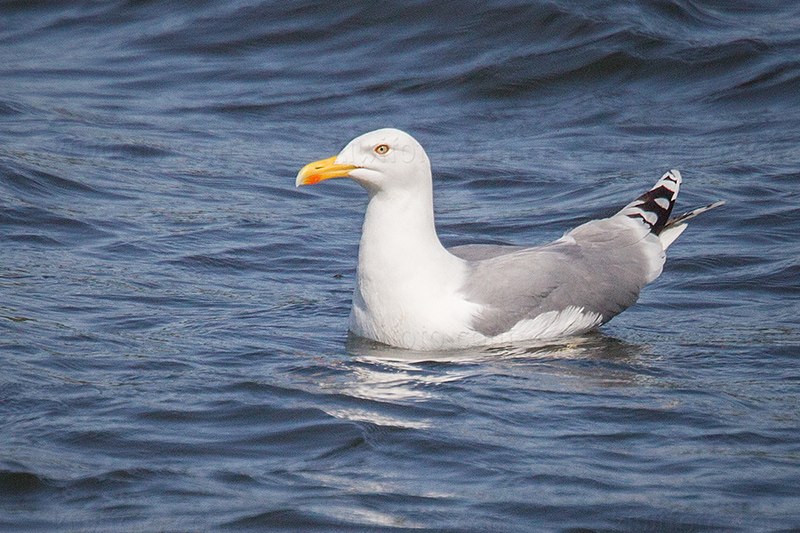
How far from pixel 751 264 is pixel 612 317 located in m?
1.59

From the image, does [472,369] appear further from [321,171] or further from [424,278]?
[321,171]

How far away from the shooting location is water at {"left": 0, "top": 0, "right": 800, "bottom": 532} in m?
4.42

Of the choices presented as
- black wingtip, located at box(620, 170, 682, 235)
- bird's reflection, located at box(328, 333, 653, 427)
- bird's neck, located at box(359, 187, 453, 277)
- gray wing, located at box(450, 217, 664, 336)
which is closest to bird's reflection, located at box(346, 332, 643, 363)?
bird's reflection, located at box(328, 333, 653, 427)

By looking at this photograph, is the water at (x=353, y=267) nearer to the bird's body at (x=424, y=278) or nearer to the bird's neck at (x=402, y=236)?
the bird's body at (x=424, y=278)

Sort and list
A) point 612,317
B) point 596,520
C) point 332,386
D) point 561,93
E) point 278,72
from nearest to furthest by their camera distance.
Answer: point 596,520
point 332,386
point 612,317
point 561,93
point 278,72

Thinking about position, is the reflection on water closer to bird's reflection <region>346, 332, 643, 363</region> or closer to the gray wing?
bird's reflection <region>346, 332, 643, 363</region>

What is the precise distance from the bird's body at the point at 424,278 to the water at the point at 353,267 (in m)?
0.15

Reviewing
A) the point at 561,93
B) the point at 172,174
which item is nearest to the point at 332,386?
the point at 172,174

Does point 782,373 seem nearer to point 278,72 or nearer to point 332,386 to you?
point 332,386

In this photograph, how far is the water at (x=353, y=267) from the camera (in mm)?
4422

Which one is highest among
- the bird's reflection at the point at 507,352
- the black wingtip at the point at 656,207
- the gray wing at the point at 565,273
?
the black wingtip at the point at 656,207

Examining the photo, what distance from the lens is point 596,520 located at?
4.16 metres

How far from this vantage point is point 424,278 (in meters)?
6.23

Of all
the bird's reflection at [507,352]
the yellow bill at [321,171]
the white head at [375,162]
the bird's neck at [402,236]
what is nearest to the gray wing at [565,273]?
the bird's reflection at [507,352]
